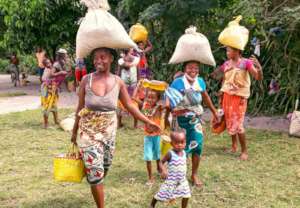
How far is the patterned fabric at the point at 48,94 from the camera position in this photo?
7984 millimetres

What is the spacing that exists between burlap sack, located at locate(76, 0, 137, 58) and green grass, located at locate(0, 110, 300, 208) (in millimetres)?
1520

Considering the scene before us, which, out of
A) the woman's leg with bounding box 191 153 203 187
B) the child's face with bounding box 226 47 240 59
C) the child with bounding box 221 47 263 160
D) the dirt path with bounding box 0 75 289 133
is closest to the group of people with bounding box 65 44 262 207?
the woman's leg with bounding box 191 153 203 187

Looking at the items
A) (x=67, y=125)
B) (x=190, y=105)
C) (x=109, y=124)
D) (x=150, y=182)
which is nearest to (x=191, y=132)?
(x=190, y=105)

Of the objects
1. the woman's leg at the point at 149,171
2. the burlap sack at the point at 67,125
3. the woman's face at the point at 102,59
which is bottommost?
the burlap sack at the point at 67,125

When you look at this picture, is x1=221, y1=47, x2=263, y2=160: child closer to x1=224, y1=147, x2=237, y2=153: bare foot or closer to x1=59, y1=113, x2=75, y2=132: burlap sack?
x1=224, y1=147, x2=237, y2=153: bare foot

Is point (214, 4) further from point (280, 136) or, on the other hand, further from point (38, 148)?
point (38, 148)

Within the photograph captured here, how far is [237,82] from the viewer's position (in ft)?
19.8

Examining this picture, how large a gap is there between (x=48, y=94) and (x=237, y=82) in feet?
11.5

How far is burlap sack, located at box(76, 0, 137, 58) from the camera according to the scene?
12.1ft

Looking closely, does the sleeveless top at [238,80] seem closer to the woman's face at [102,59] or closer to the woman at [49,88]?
the woman's face at [102,59]

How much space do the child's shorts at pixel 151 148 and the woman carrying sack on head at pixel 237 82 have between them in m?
1.51

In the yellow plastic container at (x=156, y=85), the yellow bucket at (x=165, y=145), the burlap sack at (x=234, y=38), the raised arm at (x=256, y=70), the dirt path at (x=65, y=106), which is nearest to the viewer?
the yellow plastic container at (x=156, y=85)

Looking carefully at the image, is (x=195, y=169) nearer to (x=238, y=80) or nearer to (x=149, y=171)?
(x=149, y=171)

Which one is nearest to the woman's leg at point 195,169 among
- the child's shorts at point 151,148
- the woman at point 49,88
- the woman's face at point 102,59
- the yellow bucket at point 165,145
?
the yellow bucket at point 165,145
